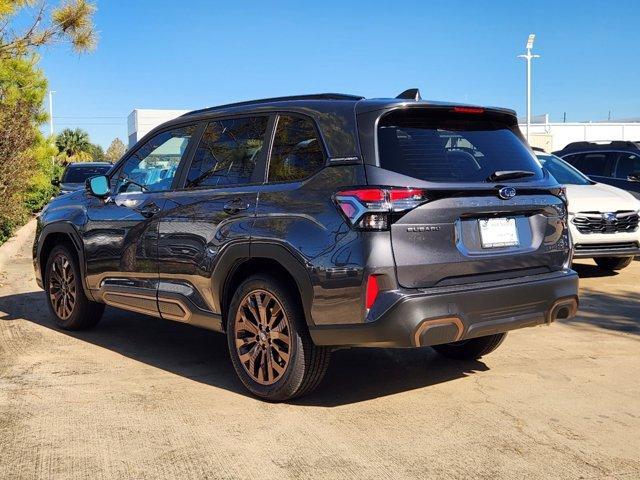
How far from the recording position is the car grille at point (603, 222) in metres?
9.35

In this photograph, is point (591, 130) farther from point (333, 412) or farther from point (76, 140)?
point (333, 412)

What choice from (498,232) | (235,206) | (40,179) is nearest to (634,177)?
(498,232)

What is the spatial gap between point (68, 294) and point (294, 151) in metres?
3.19

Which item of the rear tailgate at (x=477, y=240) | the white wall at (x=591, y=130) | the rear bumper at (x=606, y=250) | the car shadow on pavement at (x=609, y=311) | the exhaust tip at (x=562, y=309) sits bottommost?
the car shadow on pavement at (x=609, y=311)

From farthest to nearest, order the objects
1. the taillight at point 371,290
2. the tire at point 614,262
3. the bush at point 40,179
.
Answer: the bush at point 40,179 < the tire at point 614,262 < the taillight at point 371,290

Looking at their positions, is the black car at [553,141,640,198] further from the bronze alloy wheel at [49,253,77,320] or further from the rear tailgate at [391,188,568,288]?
the bronze alloy wheel at [49,253,77,320]

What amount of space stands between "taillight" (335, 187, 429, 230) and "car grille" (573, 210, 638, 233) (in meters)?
5.84

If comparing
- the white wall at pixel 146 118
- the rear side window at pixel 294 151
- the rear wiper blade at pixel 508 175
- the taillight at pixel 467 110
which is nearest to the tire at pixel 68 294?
the rear side window at pixel 294 151

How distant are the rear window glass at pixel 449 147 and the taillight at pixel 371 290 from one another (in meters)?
0.63

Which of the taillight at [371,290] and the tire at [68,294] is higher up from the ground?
the taillight at [371,290]

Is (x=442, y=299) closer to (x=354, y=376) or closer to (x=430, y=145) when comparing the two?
(x=430, y=145)

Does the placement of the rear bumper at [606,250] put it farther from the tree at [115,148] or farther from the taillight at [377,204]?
the tree at [115,148]

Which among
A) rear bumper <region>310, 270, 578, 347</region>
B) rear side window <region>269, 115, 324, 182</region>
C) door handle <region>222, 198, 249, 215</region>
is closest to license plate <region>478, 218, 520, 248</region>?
rear bumper <region>310, 270, 578, 347</region>

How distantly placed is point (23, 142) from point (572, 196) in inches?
335
